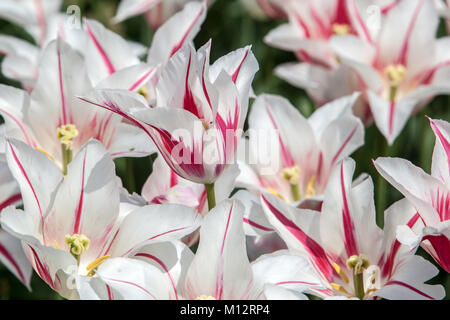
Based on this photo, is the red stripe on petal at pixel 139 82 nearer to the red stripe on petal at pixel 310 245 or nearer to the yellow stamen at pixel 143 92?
the yellow stamen at pixel 143 92

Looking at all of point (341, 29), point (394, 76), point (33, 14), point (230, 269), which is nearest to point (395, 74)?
point (394, 76)

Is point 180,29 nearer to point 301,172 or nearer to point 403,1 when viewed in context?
point 301,172

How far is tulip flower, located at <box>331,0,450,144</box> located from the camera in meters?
1.05

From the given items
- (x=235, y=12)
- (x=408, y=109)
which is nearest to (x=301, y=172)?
(x=408, y=109)

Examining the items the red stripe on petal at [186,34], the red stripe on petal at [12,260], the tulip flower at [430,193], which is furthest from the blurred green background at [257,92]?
the tulip flower at [430,193]

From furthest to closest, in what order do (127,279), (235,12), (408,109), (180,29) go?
(235,12) → (408,109) → (180,29) → (127,279)

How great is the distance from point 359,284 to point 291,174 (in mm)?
200

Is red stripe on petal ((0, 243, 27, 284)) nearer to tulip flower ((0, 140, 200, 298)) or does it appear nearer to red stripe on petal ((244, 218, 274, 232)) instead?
tulip flower ((0, 140, 200, 298))

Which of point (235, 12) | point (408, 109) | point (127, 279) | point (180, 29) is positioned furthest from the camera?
point (235, 12)

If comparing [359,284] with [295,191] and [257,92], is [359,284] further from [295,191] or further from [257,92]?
[257,92]

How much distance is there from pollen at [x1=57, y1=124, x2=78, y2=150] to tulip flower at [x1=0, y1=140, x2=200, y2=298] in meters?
0.14

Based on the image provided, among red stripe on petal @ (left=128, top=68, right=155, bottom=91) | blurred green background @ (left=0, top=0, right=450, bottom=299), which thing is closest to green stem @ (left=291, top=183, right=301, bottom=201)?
blurred green background @ (left=0, top=0, right=450, bottom=299)
